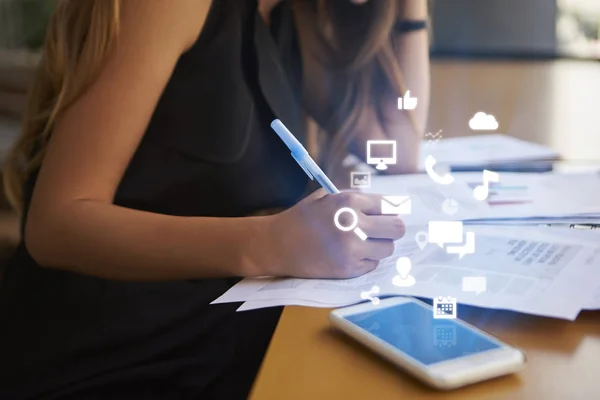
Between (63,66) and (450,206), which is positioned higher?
(63,66)

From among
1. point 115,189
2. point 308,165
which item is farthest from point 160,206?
point 308,165

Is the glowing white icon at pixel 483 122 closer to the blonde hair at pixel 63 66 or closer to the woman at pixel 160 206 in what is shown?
the woman at pixel 160 206

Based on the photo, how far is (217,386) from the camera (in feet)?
1.59

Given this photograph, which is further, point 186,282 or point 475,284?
point 186,282

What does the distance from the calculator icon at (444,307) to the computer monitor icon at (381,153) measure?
24cm

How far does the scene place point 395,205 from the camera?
521 mm

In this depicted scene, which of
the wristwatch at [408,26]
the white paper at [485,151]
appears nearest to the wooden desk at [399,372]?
the white paper at [485,151]

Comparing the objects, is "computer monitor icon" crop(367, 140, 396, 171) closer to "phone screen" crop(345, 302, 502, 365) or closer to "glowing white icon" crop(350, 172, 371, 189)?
"glowing white icon" crop(350, 172, 371, 189)

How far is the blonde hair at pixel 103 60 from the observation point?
54cm

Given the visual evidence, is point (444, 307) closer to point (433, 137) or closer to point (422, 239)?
point (422, 239)

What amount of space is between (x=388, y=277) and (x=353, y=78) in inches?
16.3

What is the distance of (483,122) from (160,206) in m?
0.37

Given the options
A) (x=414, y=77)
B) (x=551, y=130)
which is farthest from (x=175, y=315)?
(x=551, y=130)

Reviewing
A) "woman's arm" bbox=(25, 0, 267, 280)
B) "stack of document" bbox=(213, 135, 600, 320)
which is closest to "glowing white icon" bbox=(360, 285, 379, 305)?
"stack of document" bbox=(213, 135, 600, 320)
